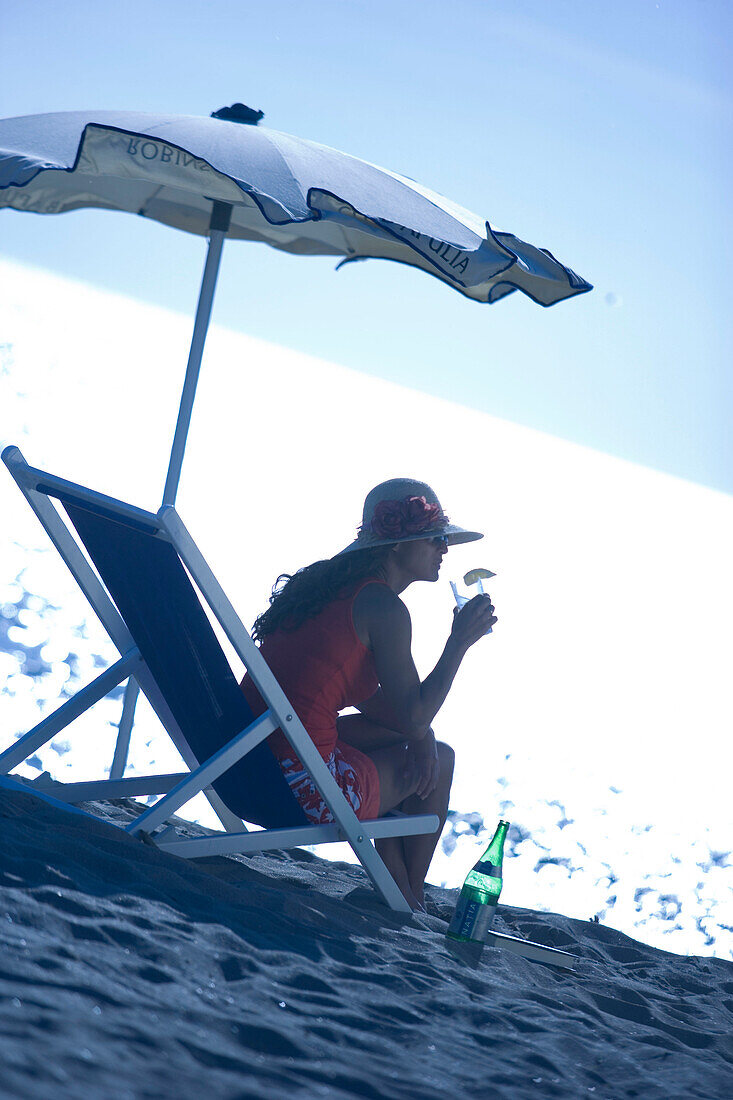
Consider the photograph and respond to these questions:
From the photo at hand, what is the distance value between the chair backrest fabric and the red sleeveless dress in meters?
0.10

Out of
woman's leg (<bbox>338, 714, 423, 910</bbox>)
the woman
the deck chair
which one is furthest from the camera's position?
woman's leg (<bbox>338, 714, 423, 910</bbox>)

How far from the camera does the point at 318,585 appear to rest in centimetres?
304

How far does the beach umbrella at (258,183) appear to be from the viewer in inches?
97.0

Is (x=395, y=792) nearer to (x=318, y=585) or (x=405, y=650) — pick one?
(x=405, y=650)

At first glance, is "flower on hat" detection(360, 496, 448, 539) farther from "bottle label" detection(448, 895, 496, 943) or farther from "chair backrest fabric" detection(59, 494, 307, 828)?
"bottle label" detection(448, 895, 496, 943)

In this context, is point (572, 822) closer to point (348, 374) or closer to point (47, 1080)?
point (47, 1080)

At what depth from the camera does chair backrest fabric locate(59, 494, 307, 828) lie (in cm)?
283

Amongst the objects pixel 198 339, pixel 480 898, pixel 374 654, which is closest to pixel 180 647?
pixel 374 654

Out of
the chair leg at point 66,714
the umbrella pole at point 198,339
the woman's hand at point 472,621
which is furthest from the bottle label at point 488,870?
the umbrella pole at point 198,339

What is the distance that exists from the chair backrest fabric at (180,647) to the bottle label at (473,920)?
0.47 m

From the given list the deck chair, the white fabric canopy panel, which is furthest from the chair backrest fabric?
the white fabric canopy panel

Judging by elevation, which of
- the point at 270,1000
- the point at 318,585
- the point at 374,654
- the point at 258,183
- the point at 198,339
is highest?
the point at 258,183

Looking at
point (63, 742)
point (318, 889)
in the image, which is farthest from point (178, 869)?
point (63, 742)

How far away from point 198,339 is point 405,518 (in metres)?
0.71
